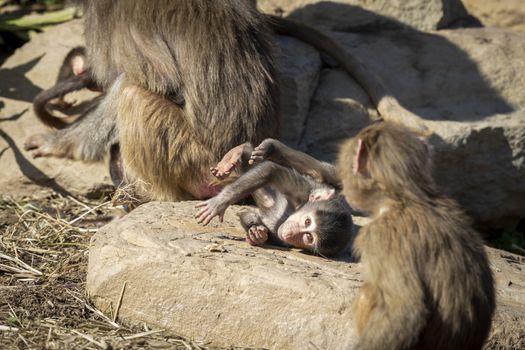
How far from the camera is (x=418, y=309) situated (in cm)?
432

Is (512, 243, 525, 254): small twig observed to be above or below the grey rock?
below

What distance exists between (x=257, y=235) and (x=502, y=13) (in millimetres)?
5725

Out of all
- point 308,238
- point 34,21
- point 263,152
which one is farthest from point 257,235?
point 34,21

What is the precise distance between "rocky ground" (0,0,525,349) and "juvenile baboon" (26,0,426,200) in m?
0.50

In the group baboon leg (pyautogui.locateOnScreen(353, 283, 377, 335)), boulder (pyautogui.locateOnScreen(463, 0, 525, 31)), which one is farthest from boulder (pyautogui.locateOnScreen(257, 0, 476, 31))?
baboon leg (pyautogui.locateOnScreen(353, 283, 377, 335))

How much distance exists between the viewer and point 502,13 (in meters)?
10.3

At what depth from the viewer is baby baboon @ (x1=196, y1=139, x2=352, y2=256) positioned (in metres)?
5.74

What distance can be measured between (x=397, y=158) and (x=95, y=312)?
7.07ft

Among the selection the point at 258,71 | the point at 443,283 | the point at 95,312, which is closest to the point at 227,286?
the point at 95,312

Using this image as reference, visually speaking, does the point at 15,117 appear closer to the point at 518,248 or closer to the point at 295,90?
the point at 295,90

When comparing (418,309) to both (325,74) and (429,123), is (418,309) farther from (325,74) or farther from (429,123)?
(325,74)

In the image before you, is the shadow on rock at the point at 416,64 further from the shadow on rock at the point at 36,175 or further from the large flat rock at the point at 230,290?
the shadow on rock at the point at 36,175

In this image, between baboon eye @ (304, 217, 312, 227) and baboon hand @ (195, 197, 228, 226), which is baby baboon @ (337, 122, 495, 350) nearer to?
baboon eye @ (304, 217, 312, 227)

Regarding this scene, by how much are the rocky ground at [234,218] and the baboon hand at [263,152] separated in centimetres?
51
